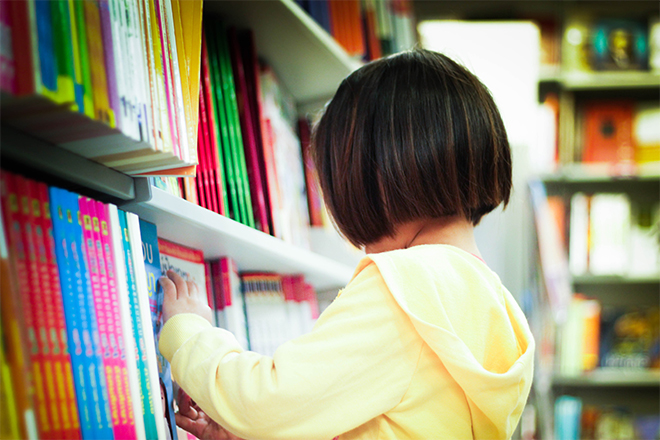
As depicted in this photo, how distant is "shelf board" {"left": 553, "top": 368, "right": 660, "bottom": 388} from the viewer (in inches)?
91.4

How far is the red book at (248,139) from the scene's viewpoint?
3.06 ft

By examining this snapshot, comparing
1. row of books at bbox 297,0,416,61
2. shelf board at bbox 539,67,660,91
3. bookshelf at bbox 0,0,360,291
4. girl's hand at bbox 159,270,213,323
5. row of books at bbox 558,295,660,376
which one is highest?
shelf board at bbox 539,67,660,91

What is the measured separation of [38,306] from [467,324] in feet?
1.51

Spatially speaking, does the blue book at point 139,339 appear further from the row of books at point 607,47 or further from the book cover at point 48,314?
the row of books at point 607,47

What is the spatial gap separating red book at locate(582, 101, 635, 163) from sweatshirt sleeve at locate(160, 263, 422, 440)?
2.19 metres

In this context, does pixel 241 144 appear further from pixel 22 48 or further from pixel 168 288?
pixel 22 48

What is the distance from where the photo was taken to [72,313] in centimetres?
47

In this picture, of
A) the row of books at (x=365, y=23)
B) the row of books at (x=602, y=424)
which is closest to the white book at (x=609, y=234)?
the row of books at (x=602, y=424)

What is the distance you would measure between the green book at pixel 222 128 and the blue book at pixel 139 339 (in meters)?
0.29

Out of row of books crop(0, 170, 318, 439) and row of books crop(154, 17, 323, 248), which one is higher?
row of books crop(154, 17, 323, 248)

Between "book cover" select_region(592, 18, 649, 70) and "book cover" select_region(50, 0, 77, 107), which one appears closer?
"book cover" select_region(50, 0, 77, 107)

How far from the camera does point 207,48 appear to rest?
34.1 inches

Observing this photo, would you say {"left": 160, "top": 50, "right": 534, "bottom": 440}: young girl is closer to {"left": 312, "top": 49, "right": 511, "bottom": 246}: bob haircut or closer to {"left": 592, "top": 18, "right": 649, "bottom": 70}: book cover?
{"left": 312, "top": 49, "right": 511, "bottom": 246}: bob haircut

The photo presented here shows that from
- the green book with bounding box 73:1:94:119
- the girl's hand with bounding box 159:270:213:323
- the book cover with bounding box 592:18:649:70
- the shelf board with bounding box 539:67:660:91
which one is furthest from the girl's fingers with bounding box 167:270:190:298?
the book cover with bounding box 592:18:649:70
